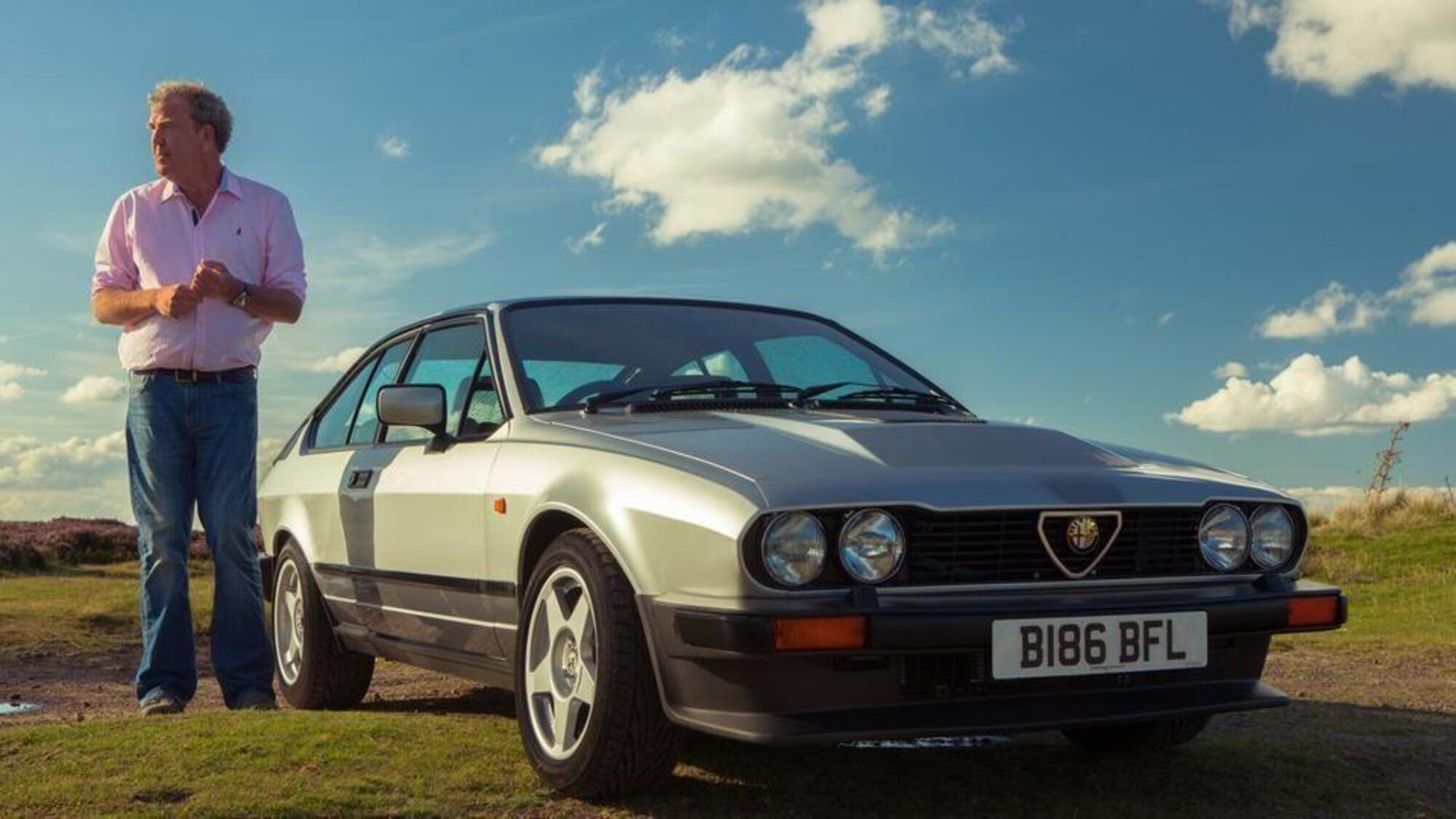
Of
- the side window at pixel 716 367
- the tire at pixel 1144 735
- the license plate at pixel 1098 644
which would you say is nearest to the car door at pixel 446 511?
the side window at pixel 716 367

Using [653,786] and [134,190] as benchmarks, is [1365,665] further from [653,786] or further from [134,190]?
[134,190]

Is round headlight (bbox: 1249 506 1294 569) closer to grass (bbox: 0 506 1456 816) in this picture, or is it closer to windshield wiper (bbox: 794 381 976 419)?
grass (bbox: 0 506 1456 816)

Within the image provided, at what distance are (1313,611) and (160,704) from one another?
4.73 meters

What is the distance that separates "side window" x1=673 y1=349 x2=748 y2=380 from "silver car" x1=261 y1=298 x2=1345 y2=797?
1 centimetres

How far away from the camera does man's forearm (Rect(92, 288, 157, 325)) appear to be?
6.02m

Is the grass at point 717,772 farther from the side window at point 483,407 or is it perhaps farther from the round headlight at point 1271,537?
the side window at point 483,407

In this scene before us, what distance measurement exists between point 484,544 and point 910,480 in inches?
65.4

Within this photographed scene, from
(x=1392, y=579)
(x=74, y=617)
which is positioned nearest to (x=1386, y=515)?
(x=1392, y=579)

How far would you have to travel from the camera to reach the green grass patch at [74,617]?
39.2ft

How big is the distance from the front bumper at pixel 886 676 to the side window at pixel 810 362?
167 centimetres

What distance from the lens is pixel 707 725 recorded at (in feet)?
11.5

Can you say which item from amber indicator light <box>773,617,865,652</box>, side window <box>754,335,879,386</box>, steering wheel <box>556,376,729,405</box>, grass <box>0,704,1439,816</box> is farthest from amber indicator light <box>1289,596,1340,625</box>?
steering wheel <box>556,376,729,405</box>

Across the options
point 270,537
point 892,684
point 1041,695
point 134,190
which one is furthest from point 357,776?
point 134,190

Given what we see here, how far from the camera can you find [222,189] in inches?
249
